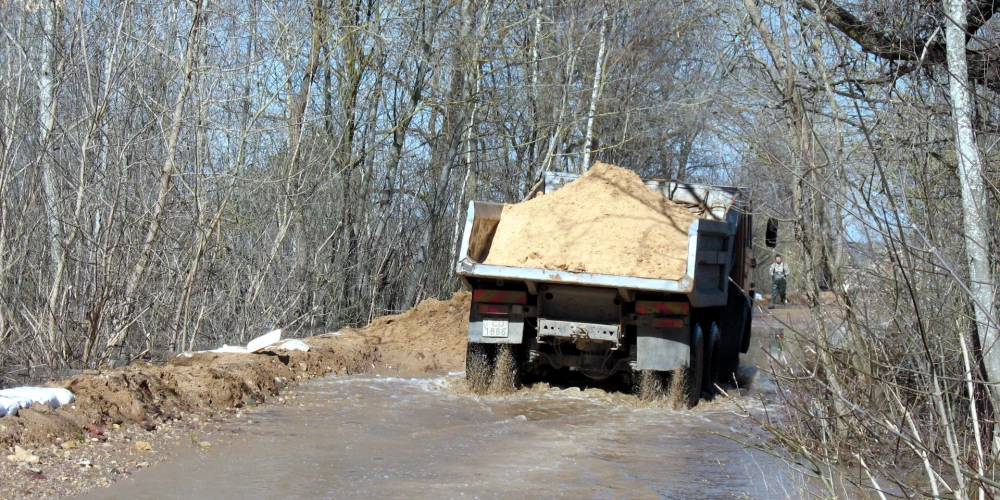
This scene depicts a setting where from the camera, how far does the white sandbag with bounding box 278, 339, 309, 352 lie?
11.4 m

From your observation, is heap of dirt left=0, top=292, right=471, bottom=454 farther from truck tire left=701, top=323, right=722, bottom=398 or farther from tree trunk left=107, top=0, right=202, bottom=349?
truck tire left=701, top=323, right=722, bottom=398

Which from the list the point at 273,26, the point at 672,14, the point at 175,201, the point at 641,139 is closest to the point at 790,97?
the point at 175,201

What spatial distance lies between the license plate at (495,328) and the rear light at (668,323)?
151 centimetres

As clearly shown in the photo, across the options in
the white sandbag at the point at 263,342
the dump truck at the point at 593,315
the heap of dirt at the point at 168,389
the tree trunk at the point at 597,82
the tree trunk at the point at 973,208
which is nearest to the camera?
A: the tree trunk at the point at 973,208

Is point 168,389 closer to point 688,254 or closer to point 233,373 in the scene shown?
point 233,373

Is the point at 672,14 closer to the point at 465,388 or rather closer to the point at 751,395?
the point at 751,395

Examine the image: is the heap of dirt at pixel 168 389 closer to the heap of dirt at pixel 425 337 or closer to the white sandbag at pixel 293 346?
the white sandbag at pixel 293 346

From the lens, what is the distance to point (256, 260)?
1318cm

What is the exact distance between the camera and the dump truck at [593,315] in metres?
9.57

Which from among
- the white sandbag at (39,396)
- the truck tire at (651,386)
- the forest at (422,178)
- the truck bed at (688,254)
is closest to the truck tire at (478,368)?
the truck bed at (688,254)

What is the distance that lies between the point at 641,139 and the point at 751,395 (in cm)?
1653

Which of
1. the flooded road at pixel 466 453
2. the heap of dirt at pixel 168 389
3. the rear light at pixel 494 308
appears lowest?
the flooded road at pixel 466 453

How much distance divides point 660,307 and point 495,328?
1.67 metres

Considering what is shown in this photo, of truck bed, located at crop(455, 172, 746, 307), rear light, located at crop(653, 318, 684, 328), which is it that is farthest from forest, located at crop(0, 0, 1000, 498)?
rear light, located at crop(653, 318, 684, 328)
